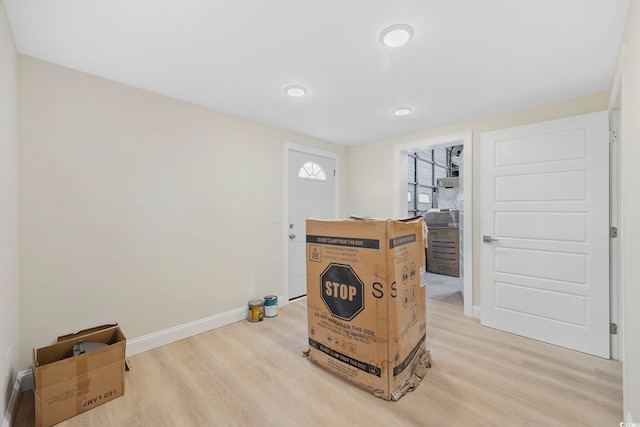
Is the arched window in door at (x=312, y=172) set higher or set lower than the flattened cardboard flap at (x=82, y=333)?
higher

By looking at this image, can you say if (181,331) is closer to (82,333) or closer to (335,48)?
(82,333)

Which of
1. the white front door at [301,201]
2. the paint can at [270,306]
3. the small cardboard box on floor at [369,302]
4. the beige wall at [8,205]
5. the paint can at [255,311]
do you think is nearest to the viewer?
the beige wall at [8,205]

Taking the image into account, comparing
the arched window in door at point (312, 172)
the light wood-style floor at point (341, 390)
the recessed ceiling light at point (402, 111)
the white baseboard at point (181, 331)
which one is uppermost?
the recessed ceiling light at point (402, 111)

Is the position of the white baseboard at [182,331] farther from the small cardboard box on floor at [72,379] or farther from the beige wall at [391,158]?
the beige wall at [391,158]

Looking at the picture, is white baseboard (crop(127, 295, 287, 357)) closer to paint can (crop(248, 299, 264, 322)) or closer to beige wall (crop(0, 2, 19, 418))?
paint can (crop(248, 299, 264, 322))

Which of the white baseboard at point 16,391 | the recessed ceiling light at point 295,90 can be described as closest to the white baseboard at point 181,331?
the white baseboard at point 16,391

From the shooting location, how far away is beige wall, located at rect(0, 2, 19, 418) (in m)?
1.43

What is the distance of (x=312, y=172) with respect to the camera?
3920 mm

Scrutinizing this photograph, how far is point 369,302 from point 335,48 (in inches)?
66.4

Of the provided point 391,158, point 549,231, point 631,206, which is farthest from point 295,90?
point 549,231

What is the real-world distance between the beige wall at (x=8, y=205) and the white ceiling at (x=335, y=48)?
0.73 ft

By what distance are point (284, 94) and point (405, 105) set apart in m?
1.22

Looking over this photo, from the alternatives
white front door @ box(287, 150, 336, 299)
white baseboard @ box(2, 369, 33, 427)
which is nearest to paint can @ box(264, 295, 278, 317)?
white front door @ box(287, 150, 336, 299)

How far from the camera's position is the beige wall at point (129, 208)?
1890 mm
